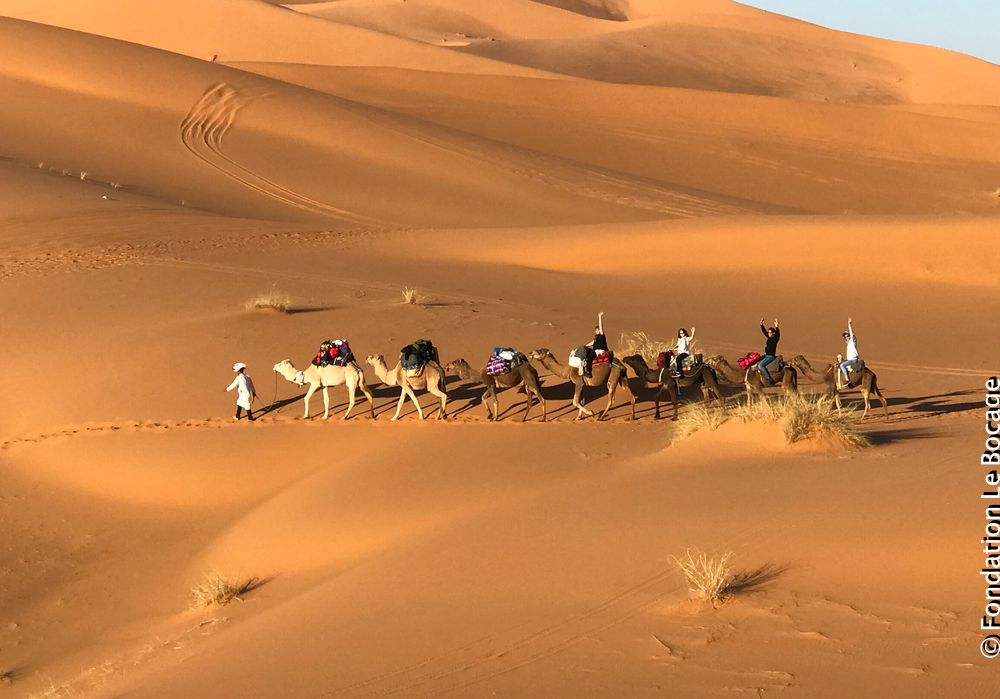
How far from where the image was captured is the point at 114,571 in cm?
1453

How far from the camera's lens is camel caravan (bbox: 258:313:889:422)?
16.9 metres

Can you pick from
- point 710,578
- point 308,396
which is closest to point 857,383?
point 308,396

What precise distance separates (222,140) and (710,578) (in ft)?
117

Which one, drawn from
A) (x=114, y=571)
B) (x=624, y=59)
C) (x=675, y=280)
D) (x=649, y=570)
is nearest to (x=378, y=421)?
(x=114, y=571)

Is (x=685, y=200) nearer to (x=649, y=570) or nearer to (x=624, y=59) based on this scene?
(x=649, y=570)

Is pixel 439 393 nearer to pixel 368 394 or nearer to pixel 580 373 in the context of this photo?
pixel 368 394

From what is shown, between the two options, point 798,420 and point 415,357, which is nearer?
point 798,420

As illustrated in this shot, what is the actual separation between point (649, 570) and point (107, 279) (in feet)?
55.8

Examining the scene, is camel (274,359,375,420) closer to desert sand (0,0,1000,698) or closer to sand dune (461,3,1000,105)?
desert sand (0,0,1000,698)

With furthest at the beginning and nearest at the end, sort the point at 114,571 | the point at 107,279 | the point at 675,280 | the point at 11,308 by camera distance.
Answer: the point at 675,280 → the point at 107,279 → the point at 11,308 → the point at 114,571

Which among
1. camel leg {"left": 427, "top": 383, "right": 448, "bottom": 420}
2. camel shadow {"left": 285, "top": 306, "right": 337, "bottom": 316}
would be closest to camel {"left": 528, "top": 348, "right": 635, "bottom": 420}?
camel leg {"left": 427, "top": 383, "right": 448, "bottom": 420}

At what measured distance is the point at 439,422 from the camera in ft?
54.8

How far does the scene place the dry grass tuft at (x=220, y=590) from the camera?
1240cm

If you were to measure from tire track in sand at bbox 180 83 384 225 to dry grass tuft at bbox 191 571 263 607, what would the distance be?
74.7 feet
